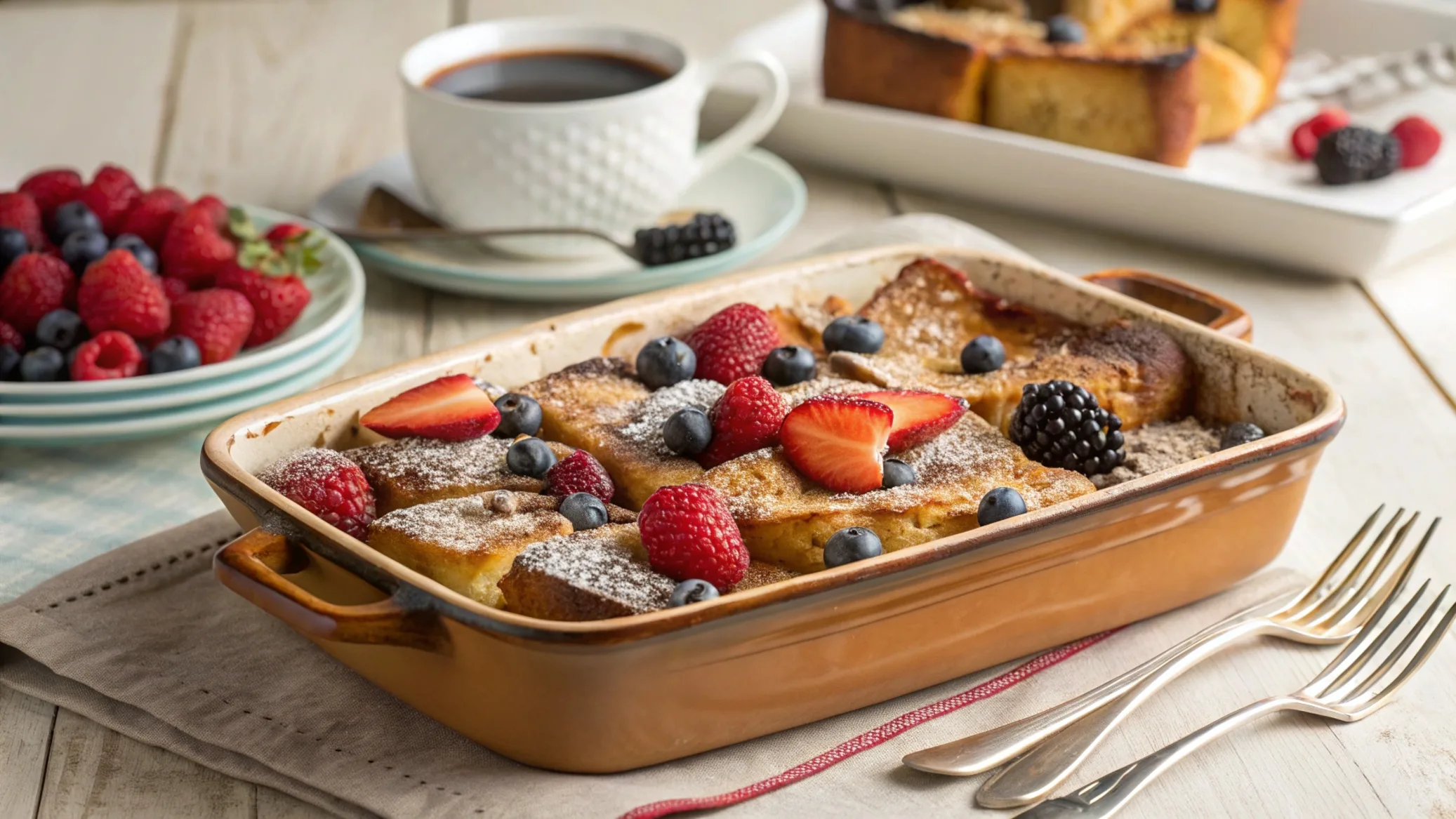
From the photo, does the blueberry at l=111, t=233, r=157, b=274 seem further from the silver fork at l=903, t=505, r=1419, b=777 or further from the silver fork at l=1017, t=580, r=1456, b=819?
the silver fork at l=1017, t=580, r=1456, b=819

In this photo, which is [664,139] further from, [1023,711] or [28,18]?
[28,18]

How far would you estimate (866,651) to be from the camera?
1.58m

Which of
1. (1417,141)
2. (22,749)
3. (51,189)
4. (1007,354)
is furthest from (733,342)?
(1417,141)

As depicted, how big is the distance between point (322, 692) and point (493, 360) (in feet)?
1.72

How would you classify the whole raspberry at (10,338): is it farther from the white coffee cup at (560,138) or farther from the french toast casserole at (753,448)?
the white coffee cup at (560,138)

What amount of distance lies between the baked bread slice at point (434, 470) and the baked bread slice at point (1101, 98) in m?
1.72

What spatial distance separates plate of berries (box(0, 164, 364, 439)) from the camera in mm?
2156

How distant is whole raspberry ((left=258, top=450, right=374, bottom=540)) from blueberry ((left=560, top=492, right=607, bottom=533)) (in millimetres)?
237

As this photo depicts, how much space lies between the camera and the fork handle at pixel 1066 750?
1520mm

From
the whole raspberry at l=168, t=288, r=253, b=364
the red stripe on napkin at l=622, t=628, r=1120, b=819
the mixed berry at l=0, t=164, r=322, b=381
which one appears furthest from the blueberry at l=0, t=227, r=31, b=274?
the red stripe on napkin at l=622, t=628, r=1120, b=819

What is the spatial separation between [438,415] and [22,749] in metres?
0.59

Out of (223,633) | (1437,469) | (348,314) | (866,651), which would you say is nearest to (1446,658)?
(1437,469)

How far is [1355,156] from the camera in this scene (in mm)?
2965

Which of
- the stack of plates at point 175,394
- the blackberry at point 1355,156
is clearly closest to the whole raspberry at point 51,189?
the stack of plates at point 175,394
